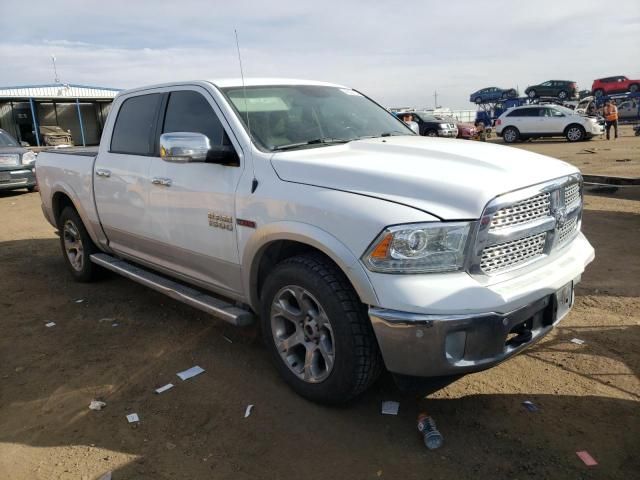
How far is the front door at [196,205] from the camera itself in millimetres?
3492

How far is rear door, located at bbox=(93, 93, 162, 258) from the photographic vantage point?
14.1 feet

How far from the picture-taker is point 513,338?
2.77 meters

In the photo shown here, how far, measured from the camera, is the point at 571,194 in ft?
10.9

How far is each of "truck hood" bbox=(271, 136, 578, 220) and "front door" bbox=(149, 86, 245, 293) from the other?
0.51 metres

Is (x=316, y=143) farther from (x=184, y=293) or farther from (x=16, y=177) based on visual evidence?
(x=16, y=177)

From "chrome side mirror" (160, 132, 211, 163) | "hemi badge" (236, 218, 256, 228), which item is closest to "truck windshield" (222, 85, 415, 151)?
"chrome side mirror" (160, 132, 211, 163)

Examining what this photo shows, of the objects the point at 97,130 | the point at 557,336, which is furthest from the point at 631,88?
the point at 557,336

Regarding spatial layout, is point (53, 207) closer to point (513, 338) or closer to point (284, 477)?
point (284, 477)

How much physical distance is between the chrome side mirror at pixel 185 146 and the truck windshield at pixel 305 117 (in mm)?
337

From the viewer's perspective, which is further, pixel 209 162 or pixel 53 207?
pixel 53 207

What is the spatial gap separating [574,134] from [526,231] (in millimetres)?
24029

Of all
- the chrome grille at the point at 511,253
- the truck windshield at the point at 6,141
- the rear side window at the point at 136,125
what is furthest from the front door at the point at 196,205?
the truck windshield at the point at 6,141

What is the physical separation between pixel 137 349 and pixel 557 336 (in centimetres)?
319

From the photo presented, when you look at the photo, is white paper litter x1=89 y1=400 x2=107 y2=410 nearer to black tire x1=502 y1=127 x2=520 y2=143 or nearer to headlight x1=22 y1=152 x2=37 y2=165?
headlight x1=22 y1=152 x2=37 y2=165
